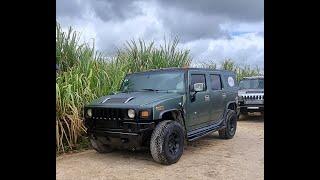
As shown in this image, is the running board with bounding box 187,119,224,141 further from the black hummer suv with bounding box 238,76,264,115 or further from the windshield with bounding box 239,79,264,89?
the windshield with bounding box 239,79,264,89

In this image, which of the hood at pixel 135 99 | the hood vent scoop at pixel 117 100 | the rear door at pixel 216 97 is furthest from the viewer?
the rear door at pixel 216 97

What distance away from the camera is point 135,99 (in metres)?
5.66

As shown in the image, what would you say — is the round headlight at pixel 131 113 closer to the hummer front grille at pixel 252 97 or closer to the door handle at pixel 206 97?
the door handle at pixel 206 97

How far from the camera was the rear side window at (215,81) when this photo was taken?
723 cm

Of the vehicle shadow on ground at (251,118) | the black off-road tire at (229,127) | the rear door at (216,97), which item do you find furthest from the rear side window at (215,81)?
the vehicle shadow on ground at (251,118)

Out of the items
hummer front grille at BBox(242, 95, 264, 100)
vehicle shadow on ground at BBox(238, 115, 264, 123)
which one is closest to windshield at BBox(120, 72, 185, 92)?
hummer front grille at BBox(242, 95, 264, 100)

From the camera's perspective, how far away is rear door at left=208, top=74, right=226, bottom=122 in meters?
7.01

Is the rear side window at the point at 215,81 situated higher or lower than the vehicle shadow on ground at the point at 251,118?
higher
